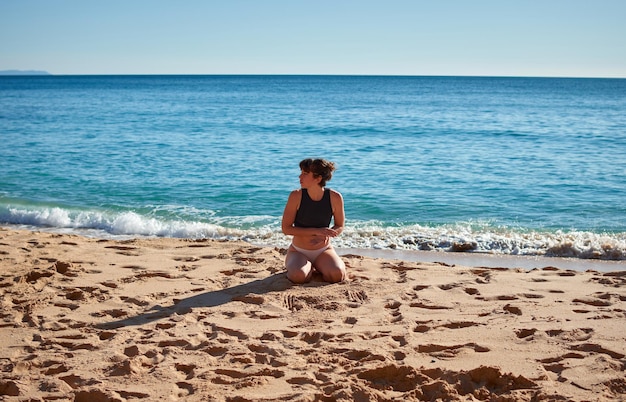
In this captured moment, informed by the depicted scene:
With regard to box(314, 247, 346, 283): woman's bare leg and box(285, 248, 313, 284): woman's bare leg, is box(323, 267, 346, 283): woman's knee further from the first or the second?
box(285, 248, 313, 284): woman's bare leg

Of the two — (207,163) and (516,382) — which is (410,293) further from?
(207,163)

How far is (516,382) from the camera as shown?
366 centimetres

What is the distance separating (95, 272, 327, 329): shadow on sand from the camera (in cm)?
487

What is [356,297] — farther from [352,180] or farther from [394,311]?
[352,180]

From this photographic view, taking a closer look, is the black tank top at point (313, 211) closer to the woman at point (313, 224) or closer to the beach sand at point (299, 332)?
the woman at point (313, 224)

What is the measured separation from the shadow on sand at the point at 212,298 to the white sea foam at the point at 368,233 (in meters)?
2.89

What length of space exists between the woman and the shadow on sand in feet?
0.47

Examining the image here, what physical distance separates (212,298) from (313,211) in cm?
138

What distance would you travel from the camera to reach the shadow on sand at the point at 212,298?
487cm

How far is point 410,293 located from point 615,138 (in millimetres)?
17998

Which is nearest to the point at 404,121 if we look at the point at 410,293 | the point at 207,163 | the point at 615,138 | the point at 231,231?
the point at 615,138

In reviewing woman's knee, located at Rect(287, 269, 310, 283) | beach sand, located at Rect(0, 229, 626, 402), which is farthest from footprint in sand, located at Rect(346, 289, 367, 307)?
woman's knee, located at Rect(287, 269, 310, 283)

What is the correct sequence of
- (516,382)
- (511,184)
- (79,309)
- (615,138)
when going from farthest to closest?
(615,138) < (511,184) < (79,309) < (516,382)

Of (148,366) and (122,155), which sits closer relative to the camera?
(148,366)
